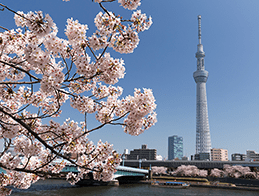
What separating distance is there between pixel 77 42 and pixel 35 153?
131 inches

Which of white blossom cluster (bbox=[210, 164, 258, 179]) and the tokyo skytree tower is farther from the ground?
the tokyo skytree tower

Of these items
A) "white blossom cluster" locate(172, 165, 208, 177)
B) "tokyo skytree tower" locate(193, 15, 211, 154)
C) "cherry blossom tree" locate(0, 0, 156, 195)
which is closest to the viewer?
"cherry blossom tree" locate(0, 0, 156, 195)

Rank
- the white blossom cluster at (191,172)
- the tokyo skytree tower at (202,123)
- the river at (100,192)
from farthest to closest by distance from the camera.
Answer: the tokyo skytree tower at (202,123)
the white blossom cluster at (191,172)
the river at (100,192)

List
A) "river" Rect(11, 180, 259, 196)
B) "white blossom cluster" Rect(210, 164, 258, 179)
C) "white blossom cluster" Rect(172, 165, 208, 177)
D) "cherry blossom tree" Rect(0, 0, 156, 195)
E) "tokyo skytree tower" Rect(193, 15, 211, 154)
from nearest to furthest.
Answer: "cherry blossom tree" Rect(0, 0, 156, 195)
"river" Rect(11, 180, 259, 196)
"white blossom cluster" Rect(210, 164, 258, 179)
"white blossom cluster" Rect(172, 165, 208, 177)
"tokyo skytree tower" Rect(193, 15, 211, 154)

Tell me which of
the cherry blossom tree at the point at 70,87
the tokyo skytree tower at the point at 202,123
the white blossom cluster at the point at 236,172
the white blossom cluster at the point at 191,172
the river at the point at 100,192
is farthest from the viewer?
the tokyo skytree tower at the point at 202,123

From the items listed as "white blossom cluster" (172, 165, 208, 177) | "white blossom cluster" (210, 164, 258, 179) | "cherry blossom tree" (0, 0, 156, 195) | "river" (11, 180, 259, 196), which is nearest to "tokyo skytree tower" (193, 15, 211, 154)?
"white blossom cluster" (210, 164, 258, 179)

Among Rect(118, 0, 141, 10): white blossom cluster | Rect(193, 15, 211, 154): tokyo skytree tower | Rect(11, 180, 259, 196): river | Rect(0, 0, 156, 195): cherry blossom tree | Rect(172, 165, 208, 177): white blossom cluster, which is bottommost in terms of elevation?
Rect(11, 180, 259, 196): river

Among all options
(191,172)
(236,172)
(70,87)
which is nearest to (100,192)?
(70,87)

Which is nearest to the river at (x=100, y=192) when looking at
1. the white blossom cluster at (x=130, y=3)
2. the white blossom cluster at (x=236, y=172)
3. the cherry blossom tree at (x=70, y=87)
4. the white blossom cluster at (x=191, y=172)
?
the white blossom cluster at (x=236, y=172)

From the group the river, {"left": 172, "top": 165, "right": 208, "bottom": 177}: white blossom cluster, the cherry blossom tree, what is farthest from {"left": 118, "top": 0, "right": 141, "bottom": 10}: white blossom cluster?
{"left": 172, "top": 165, "right": 208, "bottom": 177}: white blossom cluster

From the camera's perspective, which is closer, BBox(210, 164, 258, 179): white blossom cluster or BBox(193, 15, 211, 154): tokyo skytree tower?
BBox(210, 164, 258, 179): white blossom cluster

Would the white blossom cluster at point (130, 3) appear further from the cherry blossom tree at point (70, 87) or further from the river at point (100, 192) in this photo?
the river at point (100, 192)

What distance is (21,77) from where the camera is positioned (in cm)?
615

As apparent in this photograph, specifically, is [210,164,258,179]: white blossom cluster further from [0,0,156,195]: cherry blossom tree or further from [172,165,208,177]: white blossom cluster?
[0,0,156,195]: cherry blossom tree
